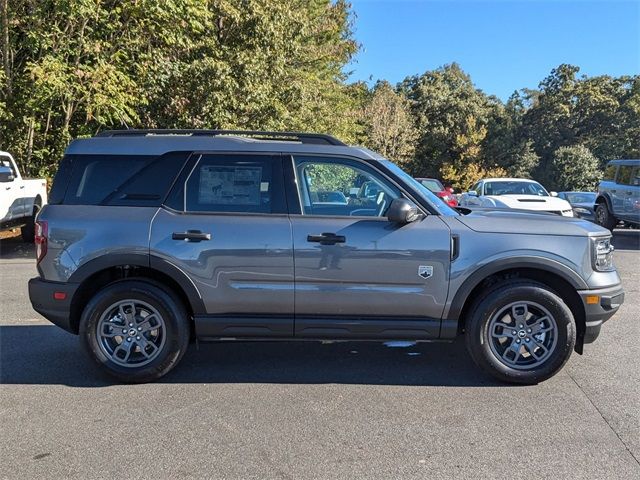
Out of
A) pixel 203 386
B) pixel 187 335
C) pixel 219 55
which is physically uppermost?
pixel 219 55

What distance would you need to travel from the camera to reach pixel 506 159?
1677 inches

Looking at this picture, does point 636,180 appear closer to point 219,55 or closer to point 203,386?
point 219,55

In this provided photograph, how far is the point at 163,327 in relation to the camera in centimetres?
459

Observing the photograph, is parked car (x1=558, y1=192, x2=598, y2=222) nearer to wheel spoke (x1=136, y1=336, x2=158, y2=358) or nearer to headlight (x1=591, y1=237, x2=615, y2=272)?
headlight (x1=591, y1=237, x2=615, y2=272)

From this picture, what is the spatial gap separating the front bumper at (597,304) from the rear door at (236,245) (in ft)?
7.61

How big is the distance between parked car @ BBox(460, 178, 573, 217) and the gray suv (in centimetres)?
727

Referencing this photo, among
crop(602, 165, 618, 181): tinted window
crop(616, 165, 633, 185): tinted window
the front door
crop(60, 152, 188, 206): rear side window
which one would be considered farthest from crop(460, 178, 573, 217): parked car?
crop(60, 152, 188, 206): rear side window

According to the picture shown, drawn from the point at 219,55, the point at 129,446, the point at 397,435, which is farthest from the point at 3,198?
the point at 397,435

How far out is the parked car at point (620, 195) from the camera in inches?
538

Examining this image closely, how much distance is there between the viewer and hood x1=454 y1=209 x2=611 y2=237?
14.7ft

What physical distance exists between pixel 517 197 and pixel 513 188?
1495 mm

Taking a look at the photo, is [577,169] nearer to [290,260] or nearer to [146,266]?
[290,260]

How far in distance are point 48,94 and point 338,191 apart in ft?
32.3

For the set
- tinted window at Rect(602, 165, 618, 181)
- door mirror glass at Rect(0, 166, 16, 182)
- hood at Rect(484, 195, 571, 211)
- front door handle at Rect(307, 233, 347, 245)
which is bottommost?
hood at Rect(484, 195, 571, 211)
